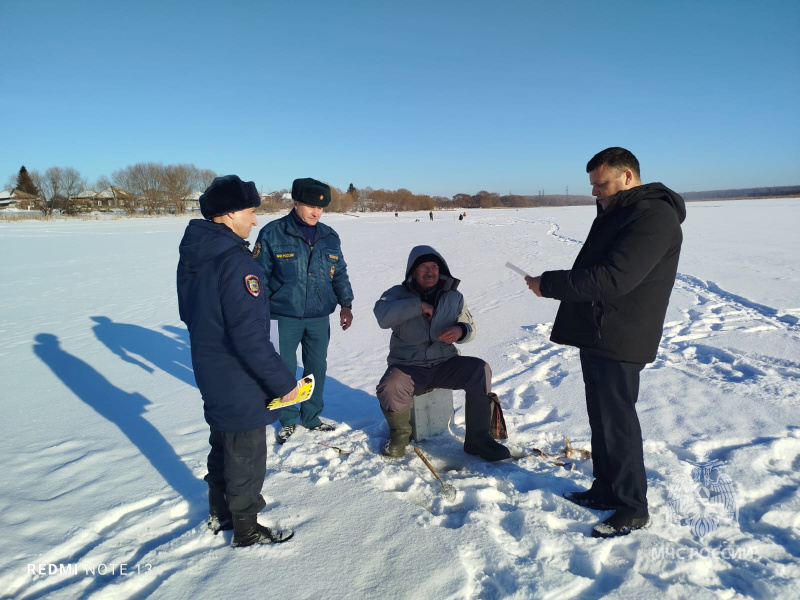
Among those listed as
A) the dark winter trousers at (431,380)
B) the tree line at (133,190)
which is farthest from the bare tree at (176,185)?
the dark winter trousers at (431,380)

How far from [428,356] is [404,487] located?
948 mm

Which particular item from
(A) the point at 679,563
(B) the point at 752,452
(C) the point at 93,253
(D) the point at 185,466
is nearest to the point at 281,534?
(D) the point at 185,466

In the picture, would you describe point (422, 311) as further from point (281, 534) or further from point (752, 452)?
point (752, 452)

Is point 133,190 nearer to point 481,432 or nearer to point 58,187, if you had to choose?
point 58,187

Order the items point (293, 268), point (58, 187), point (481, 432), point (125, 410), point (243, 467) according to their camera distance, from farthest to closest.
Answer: point (58, 187), point (125, 410), point (293, 268), point (481, 432), point (243, 467)

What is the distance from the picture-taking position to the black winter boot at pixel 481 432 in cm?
309

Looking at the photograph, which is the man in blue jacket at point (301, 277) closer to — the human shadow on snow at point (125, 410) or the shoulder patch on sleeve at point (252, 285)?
the human shadow on snow at point (125, 410)

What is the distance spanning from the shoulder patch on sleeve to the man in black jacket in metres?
1.44

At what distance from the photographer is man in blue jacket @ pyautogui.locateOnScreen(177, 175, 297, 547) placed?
211 cm

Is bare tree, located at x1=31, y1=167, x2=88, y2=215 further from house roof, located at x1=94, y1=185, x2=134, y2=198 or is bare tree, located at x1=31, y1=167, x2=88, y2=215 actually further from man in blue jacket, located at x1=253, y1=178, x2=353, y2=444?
man in blue jacket, located at x1=253, y1=178, x2=353, y2=444

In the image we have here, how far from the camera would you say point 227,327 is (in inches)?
84.0

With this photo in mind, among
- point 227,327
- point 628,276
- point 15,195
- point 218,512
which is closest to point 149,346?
point 218,512

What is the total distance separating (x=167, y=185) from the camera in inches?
2677

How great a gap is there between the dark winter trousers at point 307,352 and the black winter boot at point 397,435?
0.73 meters
